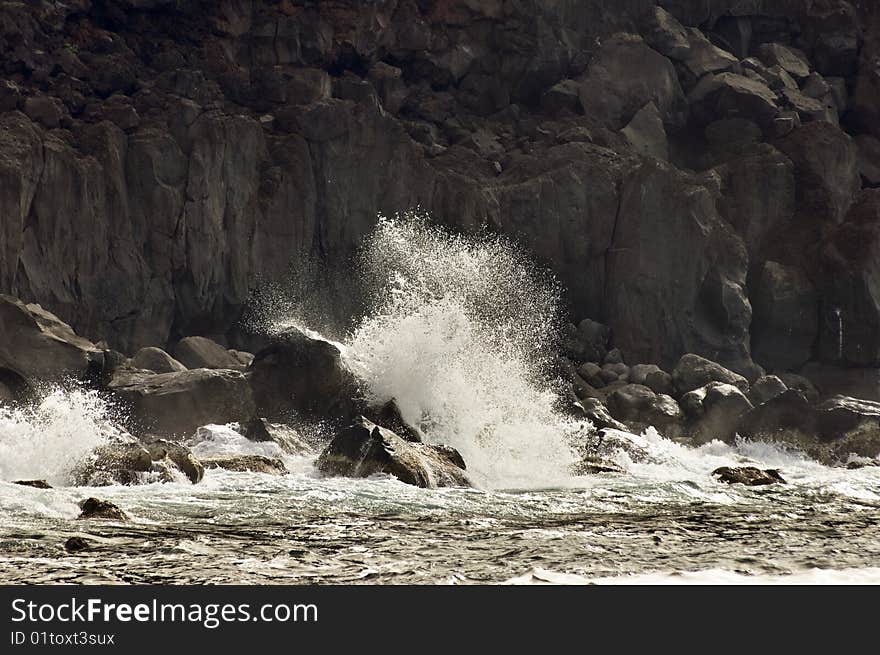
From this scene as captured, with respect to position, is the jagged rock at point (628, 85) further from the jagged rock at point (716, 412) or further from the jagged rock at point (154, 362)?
the jagged rock at point (154, 362)

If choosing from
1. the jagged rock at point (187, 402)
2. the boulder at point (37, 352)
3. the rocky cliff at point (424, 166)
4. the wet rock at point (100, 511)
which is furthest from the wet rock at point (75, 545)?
the rocky cliff at point (424, 166)

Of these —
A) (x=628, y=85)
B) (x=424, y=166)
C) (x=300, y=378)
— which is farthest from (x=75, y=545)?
(x=628, y=85)

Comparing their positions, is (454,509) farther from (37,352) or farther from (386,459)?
(37,352)

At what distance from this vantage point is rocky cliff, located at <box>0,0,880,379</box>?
3900cm

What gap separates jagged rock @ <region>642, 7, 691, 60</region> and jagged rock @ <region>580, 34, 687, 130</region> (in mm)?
2141

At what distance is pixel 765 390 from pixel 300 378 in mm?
16714

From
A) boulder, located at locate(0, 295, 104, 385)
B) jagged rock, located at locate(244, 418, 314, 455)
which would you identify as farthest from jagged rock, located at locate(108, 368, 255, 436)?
boulder, located at locate(0, 295, 104, 385)

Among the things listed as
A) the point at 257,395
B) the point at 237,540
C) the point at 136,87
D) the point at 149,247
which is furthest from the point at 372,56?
the point at 237,540

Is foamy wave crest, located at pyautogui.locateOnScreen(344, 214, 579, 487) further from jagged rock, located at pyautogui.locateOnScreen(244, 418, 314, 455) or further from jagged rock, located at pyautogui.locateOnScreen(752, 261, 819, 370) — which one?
jagged rock, located at pyautogui.locateOnScreen(752, 261, 819, 370)

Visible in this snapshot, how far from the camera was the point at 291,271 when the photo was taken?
1661 inches

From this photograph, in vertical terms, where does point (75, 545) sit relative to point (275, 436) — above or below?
below

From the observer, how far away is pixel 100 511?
45.3 ft
